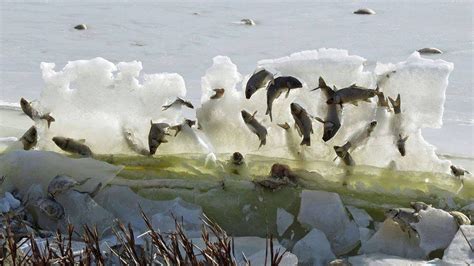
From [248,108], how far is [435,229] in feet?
3.08

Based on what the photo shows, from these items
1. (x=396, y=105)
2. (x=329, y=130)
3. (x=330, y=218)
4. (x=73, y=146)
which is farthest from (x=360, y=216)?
(x=73, y=146)

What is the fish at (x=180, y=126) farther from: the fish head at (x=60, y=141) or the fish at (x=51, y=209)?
the fish at (x=51, y=209)

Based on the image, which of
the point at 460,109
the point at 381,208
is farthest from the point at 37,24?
the point at 381,208

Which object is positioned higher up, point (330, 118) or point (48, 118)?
point (330, 118)

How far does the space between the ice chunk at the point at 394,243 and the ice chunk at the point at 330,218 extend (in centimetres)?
9

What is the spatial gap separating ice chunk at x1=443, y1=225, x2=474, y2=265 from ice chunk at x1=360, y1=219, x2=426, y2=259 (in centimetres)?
11

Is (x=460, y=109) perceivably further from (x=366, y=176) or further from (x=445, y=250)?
(x=445, y=250)

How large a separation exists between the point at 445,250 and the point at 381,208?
342 mm

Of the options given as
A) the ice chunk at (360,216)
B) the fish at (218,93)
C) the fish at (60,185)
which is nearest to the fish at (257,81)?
the fish at (218,93)

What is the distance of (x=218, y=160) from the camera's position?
3.50 m

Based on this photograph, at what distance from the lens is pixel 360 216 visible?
313cm

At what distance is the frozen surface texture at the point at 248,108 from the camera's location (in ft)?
11.1

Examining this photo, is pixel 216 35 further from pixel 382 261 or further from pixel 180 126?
pixel 382 261

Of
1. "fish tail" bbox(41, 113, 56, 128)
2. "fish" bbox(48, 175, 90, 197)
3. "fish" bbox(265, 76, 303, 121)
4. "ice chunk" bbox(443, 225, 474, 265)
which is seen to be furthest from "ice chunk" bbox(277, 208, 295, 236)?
"fish tail" bbox(41, 113, 56, 128)
